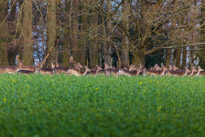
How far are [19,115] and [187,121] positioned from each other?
286cm

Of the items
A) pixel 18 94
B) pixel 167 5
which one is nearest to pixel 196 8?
pixel 167 5

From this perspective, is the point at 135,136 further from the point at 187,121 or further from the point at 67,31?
the point at 67,31

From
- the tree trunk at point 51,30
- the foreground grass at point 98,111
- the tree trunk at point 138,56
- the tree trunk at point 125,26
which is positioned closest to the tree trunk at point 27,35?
the tree trunk at point 51,30

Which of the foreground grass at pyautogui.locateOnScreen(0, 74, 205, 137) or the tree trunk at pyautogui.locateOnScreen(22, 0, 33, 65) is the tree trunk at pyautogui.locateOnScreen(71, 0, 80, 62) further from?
the foreground grass at pyautogui.locateOnScreen(0, 74, 205, 137)

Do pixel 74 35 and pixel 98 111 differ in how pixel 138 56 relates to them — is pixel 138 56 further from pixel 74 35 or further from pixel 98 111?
pixel 98 111

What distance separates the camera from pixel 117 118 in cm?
453

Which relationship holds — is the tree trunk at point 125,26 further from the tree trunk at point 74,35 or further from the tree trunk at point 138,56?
the tree trunk at point 74,35

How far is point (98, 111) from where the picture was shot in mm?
5195

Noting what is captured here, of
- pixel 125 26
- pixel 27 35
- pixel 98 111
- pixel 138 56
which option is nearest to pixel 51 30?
pixel 27 35

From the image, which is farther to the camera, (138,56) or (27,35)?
(138,56)

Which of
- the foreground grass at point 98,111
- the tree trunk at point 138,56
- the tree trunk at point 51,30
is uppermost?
the tree trunk at point 51,30

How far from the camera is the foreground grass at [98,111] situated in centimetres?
392

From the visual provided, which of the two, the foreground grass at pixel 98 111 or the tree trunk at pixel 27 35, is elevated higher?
the tree trunk at pixel 27 35

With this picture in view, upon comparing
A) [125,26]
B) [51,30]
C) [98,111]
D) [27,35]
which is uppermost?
[125,26]
